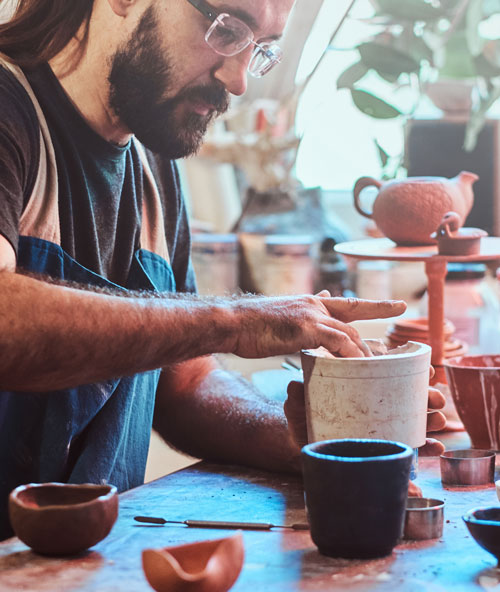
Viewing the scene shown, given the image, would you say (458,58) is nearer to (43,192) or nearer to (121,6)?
(121,6)

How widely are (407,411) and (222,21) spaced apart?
2.63 ft

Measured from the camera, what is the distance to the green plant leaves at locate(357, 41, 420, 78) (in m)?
2.37

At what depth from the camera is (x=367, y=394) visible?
1100 mm

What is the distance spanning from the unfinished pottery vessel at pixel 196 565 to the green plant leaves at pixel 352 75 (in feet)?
5.47

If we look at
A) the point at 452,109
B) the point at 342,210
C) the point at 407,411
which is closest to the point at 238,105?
the point at 342,210

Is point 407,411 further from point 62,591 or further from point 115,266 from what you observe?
point 115,266

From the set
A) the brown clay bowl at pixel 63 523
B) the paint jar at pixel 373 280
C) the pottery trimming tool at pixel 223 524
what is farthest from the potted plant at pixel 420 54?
the brown clay bowl at pixel 63 523

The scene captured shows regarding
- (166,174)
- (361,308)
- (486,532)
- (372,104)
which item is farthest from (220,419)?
(372,104)

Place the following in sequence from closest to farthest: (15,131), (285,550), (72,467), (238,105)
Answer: (285,550) → (15,131) → (72,467) → (238,105)

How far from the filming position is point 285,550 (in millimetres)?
1054

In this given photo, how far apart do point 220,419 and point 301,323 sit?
0.44m

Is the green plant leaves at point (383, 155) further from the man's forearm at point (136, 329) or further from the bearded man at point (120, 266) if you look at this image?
the man's forearm at point (136, 329)

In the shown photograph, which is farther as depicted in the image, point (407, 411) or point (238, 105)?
point (238, 105)

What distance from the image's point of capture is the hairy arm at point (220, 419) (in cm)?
143
